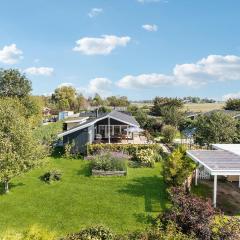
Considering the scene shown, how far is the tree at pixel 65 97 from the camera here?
425ft

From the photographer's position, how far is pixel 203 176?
28547 millimetres

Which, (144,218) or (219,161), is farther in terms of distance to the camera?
(219,161)

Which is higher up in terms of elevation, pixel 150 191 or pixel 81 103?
pixel 81 103

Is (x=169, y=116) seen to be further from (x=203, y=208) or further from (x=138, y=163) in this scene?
(x=203, y=208)

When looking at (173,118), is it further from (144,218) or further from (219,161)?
(144,218)

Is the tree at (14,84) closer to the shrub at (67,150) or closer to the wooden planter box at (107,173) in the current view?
the shrub at (67,150)

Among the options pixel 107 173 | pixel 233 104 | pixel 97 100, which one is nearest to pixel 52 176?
pixel 107 173

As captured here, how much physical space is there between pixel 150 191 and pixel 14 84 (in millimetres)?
59284

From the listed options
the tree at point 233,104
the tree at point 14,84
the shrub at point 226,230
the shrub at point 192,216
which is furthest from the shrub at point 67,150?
the tree at point 233,104

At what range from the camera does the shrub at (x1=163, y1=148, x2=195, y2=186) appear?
22844 mm

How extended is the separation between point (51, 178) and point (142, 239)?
1365cm

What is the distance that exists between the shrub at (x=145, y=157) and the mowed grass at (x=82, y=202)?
3.16 meters

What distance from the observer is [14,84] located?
252 ft

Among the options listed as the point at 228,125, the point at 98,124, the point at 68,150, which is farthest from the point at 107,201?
the point at 98,124
